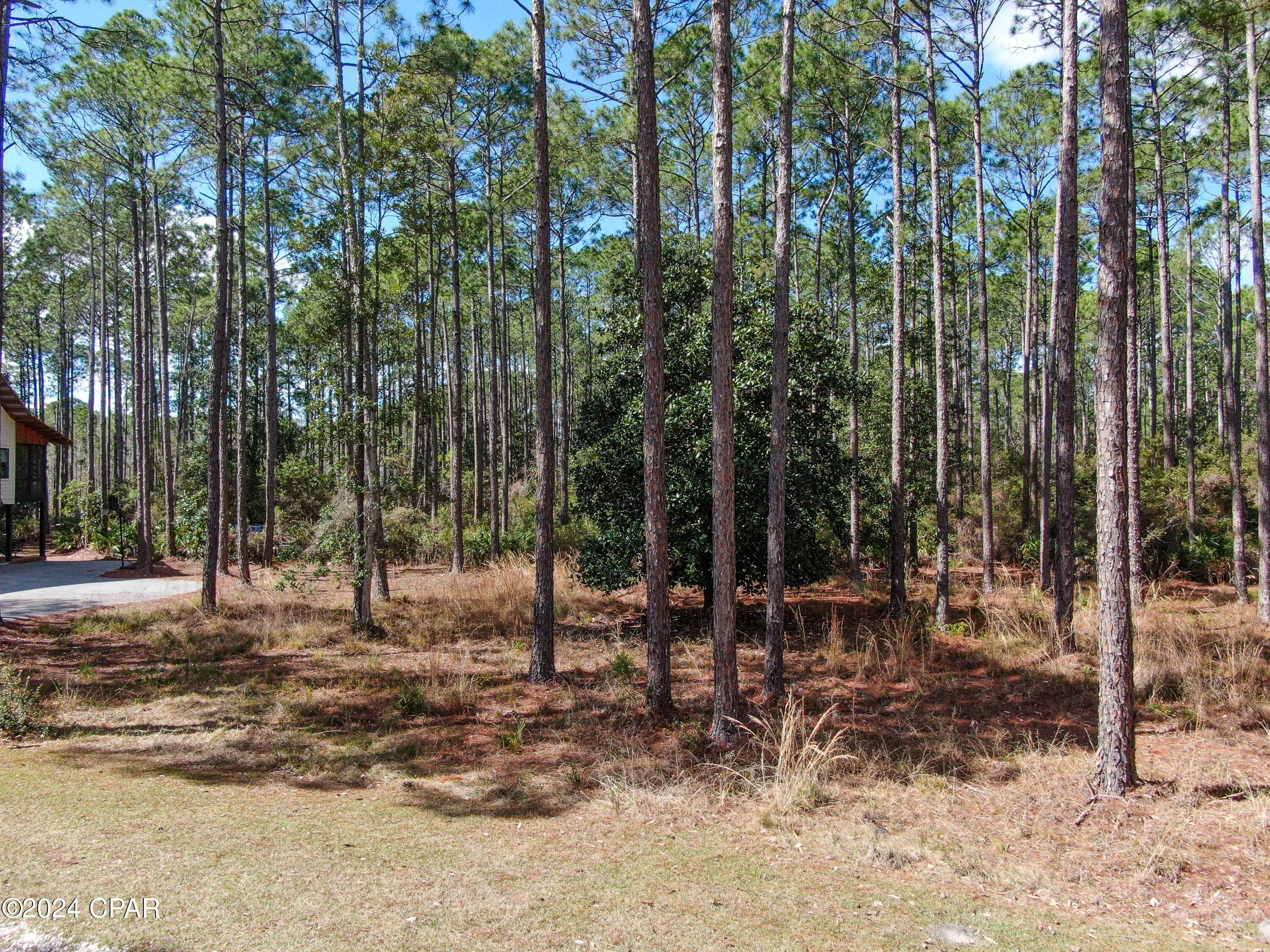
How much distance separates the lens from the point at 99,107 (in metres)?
16.4

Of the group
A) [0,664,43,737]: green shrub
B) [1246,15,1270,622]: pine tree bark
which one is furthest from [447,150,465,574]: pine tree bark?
[1246,15,1270,622]: pine tree bark

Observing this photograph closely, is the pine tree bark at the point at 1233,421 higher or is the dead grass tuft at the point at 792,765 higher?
the pine tree bark at the point at 1233,421

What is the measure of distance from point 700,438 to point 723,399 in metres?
3.87

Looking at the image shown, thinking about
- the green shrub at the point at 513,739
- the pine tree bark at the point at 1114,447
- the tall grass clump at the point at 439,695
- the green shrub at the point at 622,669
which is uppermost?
the pine tree bark at the point at 1114,447

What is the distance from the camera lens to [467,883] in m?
4.24

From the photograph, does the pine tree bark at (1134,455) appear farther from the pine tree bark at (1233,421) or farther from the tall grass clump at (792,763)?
the tall grass clump at (792,763)

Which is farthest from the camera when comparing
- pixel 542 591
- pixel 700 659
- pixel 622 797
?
pixel 700 659

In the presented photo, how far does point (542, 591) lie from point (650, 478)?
2.52 meters

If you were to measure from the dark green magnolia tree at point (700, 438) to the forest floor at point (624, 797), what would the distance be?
4.42ft

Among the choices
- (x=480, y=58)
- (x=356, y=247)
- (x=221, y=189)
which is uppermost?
(x=480, y=58)

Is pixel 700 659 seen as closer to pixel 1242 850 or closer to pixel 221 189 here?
pixel 1242 850

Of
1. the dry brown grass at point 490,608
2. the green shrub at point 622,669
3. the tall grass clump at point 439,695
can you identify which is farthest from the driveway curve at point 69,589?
the green shrub at point 622,669

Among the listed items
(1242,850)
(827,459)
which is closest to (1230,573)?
(827,459)

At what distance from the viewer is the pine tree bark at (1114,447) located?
5.68 metres
